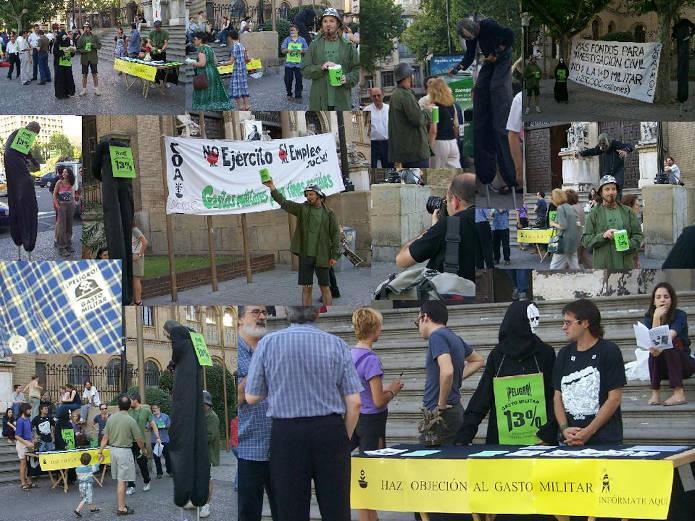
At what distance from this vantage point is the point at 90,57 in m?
9.41

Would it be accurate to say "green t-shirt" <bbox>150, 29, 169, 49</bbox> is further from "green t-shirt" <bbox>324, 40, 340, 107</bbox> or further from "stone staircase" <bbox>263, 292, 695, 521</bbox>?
"stone staircase" <bbox>263, 292, 695, 521</bbox>

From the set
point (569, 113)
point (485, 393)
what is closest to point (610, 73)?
point (569, 113)

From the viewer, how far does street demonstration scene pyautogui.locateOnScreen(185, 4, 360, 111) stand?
354 inches

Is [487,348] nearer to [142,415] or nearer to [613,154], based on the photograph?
[613,154]

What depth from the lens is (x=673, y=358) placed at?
8.24 metres

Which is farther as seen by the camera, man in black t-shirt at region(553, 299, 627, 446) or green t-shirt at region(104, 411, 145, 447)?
green t-shirt at region(104, 411, 145, 447)

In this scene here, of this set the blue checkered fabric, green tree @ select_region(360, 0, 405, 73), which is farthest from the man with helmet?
the blue checkered fabric

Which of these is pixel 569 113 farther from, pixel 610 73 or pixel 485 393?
pixel 485 393

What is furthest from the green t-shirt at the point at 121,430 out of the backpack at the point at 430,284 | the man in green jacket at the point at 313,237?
the backpack at the point at 430,284

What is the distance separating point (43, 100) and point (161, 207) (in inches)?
45.6

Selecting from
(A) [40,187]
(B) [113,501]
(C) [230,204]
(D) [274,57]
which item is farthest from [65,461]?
(D) [274,57]

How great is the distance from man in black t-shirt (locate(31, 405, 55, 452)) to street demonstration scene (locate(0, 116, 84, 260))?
116 centimetres

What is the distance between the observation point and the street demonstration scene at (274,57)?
Answer: 29.5ft

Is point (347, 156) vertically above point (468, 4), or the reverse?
point (468, 4)
